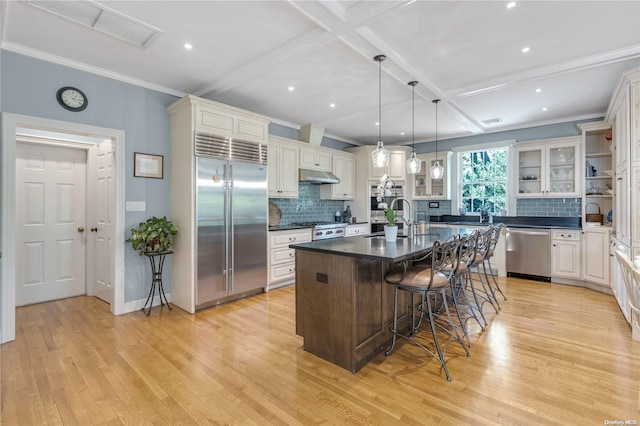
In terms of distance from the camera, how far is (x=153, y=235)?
3.43 m

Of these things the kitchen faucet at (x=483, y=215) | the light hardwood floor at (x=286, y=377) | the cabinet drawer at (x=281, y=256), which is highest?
the kitchen faucet at (x=483, y=215)

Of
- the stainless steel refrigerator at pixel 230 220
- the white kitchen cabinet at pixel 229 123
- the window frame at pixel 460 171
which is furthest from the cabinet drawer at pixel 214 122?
the window frame at pixel 460 171

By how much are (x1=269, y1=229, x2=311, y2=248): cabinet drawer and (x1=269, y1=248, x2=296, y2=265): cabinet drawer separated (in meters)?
0.08

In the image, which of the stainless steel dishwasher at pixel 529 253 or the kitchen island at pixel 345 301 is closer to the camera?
the kitchen island at pixel 345 301

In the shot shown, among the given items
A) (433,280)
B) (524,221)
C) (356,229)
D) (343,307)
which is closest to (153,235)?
(343,307)

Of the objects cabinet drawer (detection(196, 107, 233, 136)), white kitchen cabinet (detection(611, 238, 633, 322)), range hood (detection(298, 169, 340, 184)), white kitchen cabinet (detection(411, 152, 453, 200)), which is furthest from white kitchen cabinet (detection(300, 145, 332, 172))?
white kitchen cabinet (detection(611, 238, 633, 322))

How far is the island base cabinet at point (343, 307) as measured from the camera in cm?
228

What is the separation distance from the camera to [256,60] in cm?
312

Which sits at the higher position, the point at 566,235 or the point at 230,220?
the point at 230,220

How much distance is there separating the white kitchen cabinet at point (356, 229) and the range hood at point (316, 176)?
35.7 inches

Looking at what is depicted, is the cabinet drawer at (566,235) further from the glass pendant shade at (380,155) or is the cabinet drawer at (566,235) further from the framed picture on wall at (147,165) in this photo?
the framed picture on wall at (147,165)

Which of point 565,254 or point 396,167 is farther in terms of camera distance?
point 396,167

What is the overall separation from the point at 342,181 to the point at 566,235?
12.4 feet

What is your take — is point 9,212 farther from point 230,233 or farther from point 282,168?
point 282,168
